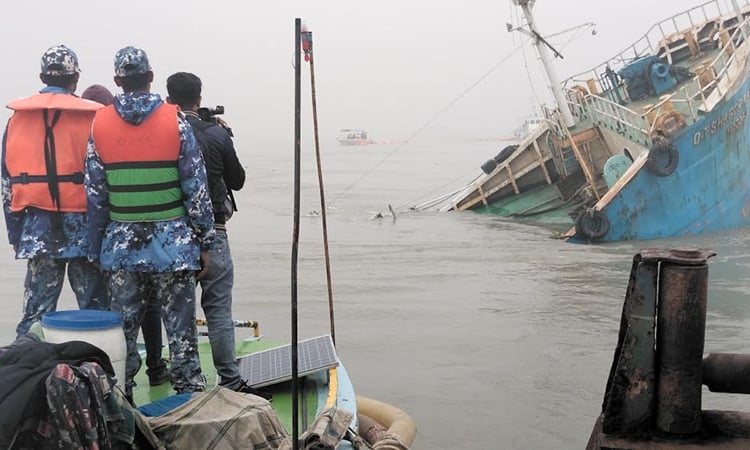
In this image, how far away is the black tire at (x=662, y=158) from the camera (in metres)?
15.7

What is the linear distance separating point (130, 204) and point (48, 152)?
672mm

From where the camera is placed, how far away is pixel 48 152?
4215 millimetres

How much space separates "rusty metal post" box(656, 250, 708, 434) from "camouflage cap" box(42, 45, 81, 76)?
3.45 m

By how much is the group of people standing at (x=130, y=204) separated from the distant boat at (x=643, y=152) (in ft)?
41.6

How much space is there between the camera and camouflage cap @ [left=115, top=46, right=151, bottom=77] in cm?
392

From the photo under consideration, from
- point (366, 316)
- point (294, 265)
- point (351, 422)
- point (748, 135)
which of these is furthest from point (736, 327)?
point (748, 135)

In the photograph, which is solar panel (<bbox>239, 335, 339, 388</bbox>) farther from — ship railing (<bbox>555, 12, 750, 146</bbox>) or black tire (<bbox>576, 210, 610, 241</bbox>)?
ship railing (<bbox>555, 12, 750, 146</bbox>)

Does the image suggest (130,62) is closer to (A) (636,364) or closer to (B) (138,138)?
(B) (138,138)

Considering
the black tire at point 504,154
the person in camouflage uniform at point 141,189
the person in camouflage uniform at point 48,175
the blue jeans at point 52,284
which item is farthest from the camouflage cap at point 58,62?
the black tire at point 504,154

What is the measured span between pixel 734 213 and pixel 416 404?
13.1 m

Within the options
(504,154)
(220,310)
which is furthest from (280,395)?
(504,154)

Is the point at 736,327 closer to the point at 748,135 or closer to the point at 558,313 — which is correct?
the point at 558,313

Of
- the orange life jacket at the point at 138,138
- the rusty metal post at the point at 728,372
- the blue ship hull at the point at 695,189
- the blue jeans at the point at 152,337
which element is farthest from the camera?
the blue ship hull at the point at 695,189

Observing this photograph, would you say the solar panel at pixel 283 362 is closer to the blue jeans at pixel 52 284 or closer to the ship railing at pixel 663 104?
the blue jeans at pixel 52 284
